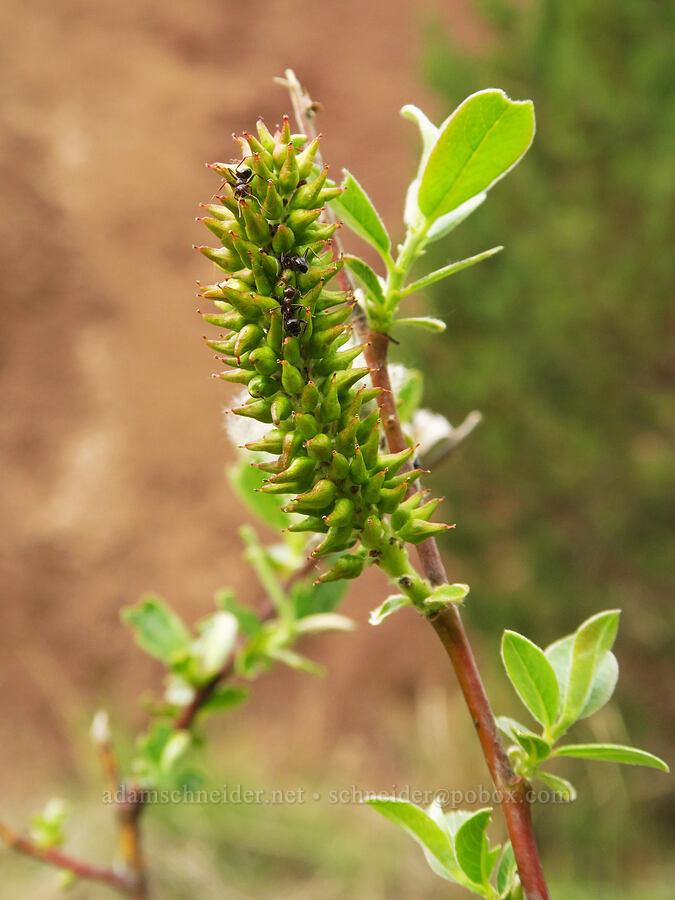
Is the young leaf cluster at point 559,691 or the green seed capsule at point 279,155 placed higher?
the green seed capsule at point 279,155

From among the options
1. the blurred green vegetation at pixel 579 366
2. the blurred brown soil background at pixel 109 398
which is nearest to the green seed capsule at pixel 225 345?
the blurred green vegetation at pixel 579 366

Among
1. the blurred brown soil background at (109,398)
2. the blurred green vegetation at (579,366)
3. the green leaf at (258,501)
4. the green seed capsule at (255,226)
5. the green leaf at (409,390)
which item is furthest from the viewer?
the blurred brown soil background at (109,398)

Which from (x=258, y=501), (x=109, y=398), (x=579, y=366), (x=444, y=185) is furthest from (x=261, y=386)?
(x=109, y=398)

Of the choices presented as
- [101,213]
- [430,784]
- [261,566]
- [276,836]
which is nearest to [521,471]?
[430,784]

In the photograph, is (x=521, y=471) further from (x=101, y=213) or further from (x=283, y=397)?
(x=283, y=397)

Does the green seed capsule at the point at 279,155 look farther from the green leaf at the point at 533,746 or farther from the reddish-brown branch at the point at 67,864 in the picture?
the reddish-brown branch at the point at 67,864

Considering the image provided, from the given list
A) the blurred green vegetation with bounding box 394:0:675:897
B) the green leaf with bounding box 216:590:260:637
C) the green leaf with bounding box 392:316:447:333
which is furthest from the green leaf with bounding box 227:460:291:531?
the blurred green vegetation with bounding box 394:0:675:897

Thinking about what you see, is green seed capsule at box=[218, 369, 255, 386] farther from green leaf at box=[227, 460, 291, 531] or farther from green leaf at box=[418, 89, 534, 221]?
green leaf at box=[227, 460, 291, 531]
